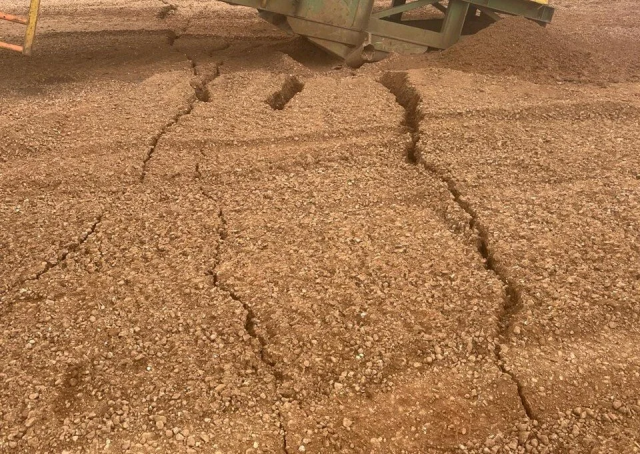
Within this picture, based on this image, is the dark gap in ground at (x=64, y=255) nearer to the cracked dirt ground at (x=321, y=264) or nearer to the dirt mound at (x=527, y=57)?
the cracked dirt ground at (x=321, y=264)

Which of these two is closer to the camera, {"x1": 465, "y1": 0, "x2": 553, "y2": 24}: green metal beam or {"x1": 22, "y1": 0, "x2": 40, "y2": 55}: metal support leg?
{"x1": 22, "y1": 0, "x2": 40, "y2": 55}: metal support leg

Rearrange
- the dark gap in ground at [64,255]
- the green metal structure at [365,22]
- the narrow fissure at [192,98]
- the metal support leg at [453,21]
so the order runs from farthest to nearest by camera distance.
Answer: the metal support leg at [453,21] < the green metal structure at [365,22] < the narrow fissure at [192,98] < the dark gap in ground at [64,255]

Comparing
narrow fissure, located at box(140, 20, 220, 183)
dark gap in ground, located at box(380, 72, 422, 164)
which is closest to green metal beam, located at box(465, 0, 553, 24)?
dark gap in ground, located at box(380, 72, 422, 164)

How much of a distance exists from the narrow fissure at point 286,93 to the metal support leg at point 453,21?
6.14 ft

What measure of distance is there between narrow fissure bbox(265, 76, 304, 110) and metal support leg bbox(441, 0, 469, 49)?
187 cm

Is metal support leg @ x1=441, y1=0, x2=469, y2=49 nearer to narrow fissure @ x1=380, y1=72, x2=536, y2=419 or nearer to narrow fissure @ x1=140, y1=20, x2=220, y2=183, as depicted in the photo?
narrow fissure @ x1=380, y1=72, x2=536, y2=419

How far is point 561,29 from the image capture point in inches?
277

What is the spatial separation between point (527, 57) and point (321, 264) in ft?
12.5

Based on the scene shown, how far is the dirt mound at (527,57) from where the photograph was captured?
529 centimetres

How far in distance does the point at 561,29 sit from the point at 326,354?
639 centimetres

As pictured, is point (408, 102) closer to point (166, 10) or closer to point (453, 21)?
point (453, 21)

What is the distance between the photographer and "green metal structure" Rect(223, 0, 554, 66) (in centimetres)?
554

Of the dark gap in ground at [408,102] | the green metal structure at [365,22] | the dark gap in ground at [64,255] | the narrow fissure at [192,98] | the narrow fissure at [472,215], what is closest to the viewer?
the narrow fissure at [472,215]

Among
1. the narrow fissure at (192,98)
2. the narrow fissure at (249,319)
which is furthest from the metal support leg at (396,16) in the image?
the narrow fissure at (249,319)
